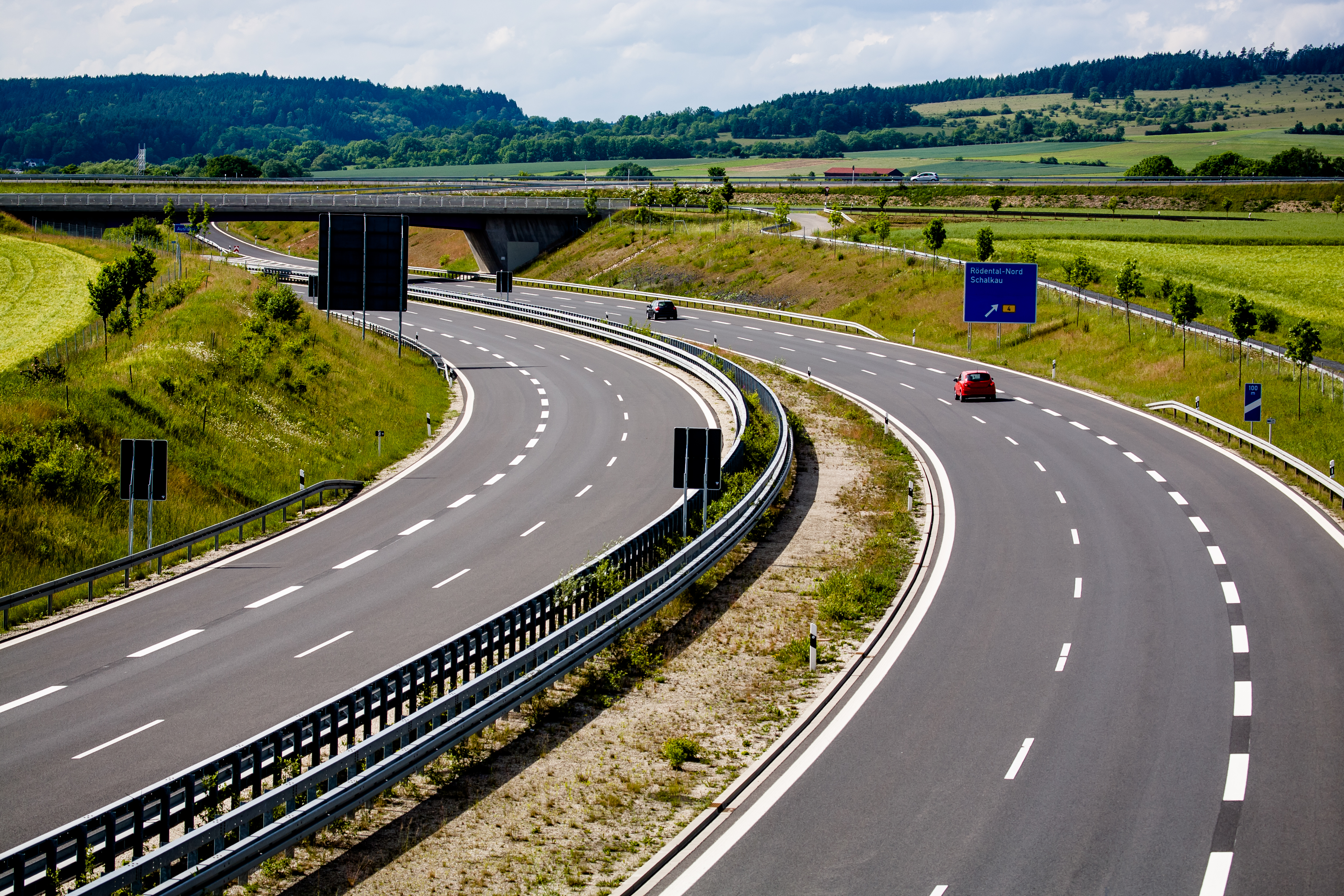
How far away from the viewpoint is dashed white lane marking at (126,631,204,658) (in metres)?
19.6

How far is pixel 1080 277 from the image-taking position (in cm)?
6481

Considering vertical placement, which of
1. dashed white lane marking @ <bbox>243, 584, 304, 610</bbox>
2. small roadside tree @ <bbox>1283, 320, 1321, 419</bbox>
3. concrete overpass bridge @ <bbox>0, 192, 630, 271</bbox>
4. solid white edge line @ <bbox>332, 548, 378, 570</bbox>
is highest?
concrete overpass bridge @ <bbox>0, 192, 630, 271</bbox>

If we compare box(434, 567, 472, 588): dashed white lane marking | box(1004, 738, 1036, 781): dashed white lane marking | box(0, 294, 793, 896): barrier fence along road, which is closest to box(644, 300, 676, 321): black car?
box(434, 567, 472, 588): dashed white lane marking

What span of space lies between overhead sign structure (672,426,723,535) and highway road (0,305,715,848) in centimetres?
312

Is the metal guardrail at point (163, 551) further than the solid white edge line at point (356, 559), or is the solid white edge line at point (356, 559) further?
the solid white edge line at point (356, 559)

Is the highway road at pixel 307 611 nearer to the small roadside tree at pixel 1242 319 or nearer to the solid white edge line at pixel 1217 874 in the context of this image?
the solid white edge line at pixel 1217 874

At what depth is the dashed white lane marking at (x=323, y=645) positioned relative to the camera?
19562 mm

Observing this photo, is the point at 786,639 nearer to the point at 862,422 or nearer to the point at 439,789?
the point at 439,789

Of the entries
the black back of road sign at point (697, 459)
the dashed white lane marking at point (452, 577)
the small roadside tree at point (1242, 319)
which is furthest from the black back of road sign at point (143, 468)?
the small roadside tree at point (1242, 319)

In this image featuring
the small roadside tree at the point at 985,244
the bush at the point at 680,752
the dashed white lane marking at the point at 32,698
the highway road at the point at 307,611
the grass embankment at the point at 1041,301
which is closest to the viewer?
the highway road at the point at 307,611

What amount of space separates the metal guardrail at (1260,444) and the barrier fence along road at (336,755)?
18514mm

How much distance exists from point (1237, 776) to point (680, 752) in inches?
287

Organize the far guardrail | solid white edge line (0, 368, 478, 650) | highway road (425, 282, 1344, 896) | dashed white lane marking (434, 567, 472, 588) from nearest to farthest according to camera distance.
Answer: highway road (425, 282, 1344, 896) < solid white edge line (0, 368, 478, 650) < dashed white lane marking (434, 567, 472, 588) < the far guardrail

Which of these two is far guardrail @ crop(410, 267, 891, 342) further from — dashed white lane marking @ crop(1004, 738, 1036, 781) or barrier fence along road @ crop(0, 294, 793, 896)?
dashed white lane marking @ crop(1004, 738, 1036, 781)
